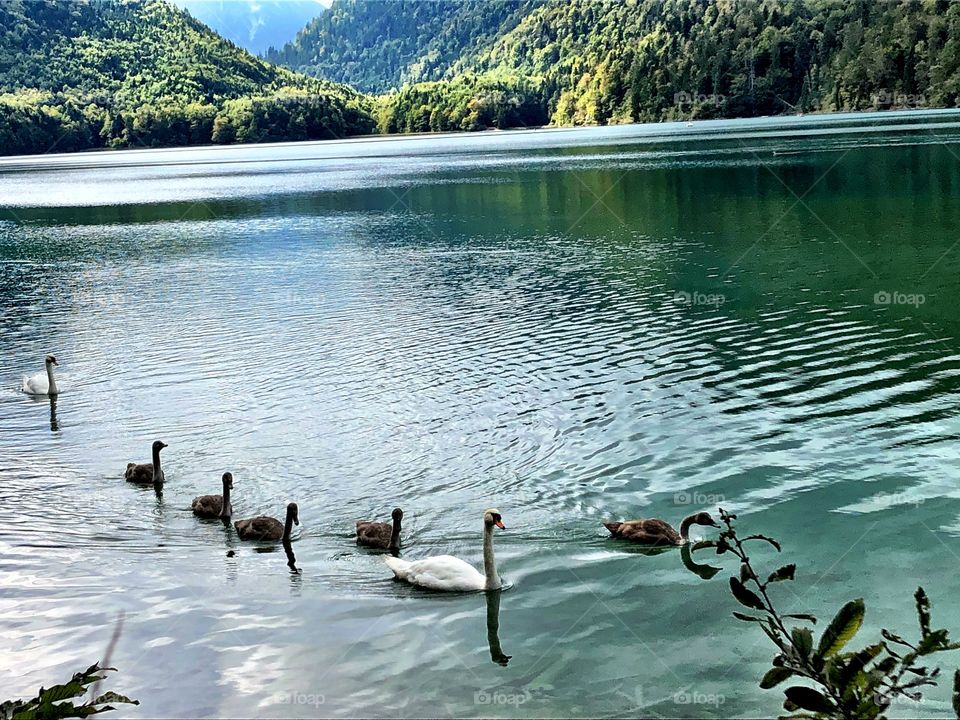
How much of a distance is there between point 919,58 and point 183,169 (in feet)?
375

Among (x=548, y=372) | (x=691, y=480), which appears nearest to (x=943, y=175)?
(x=548, y=372)

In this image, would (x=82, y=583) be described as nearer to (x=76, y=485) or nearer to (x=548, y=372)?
(x=76, y=485)

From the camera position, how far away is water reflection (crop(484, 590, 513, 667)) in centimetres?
1056

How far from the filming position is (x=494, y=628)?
11242 millimetres

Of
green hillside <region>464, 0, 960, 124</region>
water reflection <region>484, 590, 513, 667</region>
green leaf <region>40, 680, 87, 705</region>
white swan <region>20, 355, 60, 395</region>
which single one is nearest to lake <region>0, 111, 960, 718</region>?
water reflection <region>484, 590, 513, 667</region>

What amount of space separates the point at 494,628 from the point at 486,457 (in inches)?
228

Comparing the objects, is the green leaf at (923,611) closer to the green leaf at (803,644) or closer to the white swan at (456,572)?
the green leaf at (803,644)

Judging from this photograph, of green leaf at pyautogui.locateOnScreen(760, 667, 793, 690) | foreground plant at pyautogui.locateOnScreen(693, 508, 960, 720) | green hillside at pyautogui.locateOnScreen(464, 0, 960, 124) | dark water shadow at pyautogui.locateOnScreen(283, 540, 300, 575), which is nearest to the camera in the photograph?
foreground plant at pyautogui.locateOnScreen(693, 508, 960, 720)

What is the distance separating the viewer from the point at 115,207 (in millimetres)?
74188

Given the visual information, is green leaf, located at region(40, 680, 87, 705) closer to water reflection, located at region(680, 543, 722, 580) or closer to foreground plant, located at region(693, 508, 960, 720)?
foreground plant, located at region(693, 508, 960, 720)

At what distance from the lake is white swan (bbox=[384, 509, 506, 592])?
0.22 m

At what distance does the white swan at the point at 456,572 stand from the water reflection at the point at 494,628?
0.12 m

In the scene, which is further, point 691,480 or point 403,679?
point 691,480

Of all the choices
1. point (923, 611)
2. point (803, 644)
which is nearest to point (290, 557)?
point (803, 644)
